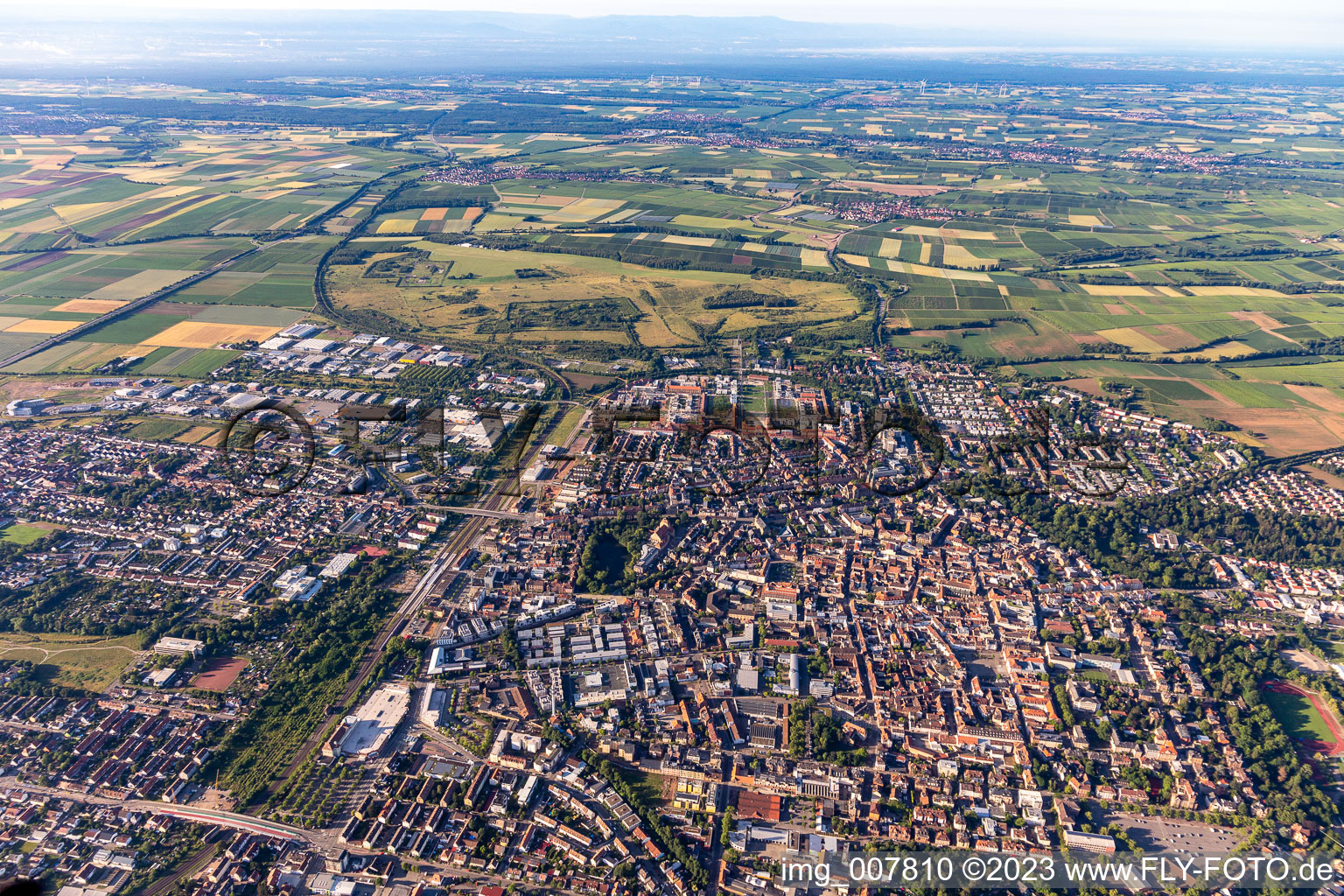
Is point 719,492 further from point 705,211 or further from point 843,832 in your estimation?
point 705,211

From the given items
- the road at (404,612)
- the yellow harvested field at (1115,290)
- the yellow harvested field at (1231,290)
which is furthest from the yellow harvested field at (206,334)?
the yellow harvested field at (1231,290)

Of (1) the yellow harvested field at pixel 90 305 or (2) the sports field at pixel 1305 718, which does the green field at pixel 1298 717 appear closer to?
(2) the sports field at pixel 1305 718

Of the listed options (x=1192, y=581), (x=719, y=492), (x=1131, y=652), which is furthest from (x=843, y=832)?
(x=1192, y=581)

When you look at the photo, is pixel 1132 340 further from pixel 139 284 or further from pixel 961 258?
pixel 139 284

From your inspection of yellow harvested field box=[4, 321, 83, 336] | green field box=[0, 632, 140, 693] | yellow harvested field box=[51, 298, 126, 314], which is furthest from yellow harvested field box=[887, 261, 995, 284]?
yellow harvested field box=[4, 321, 83, 336]

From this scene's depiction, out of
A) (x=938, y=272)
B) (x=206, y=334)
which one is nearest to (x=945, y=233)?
(x=938, y=272)

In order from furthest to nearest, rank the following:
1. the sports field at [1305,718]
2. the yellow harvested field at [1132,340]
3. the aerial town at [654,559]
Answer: the yellow harvested field at [1132,340] → the sports field at [1305,718] → the aerial town at [654,559]

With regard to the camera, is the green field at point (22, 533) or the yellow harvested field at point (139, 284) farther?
the yellow harvested field at point (139, 284)

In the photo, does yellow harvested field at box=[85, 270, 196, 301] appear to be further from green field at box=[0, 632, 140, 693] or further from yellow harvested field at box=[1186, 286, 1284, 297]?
yellow harvested field at box=[1186, 286, 1284, 297]
